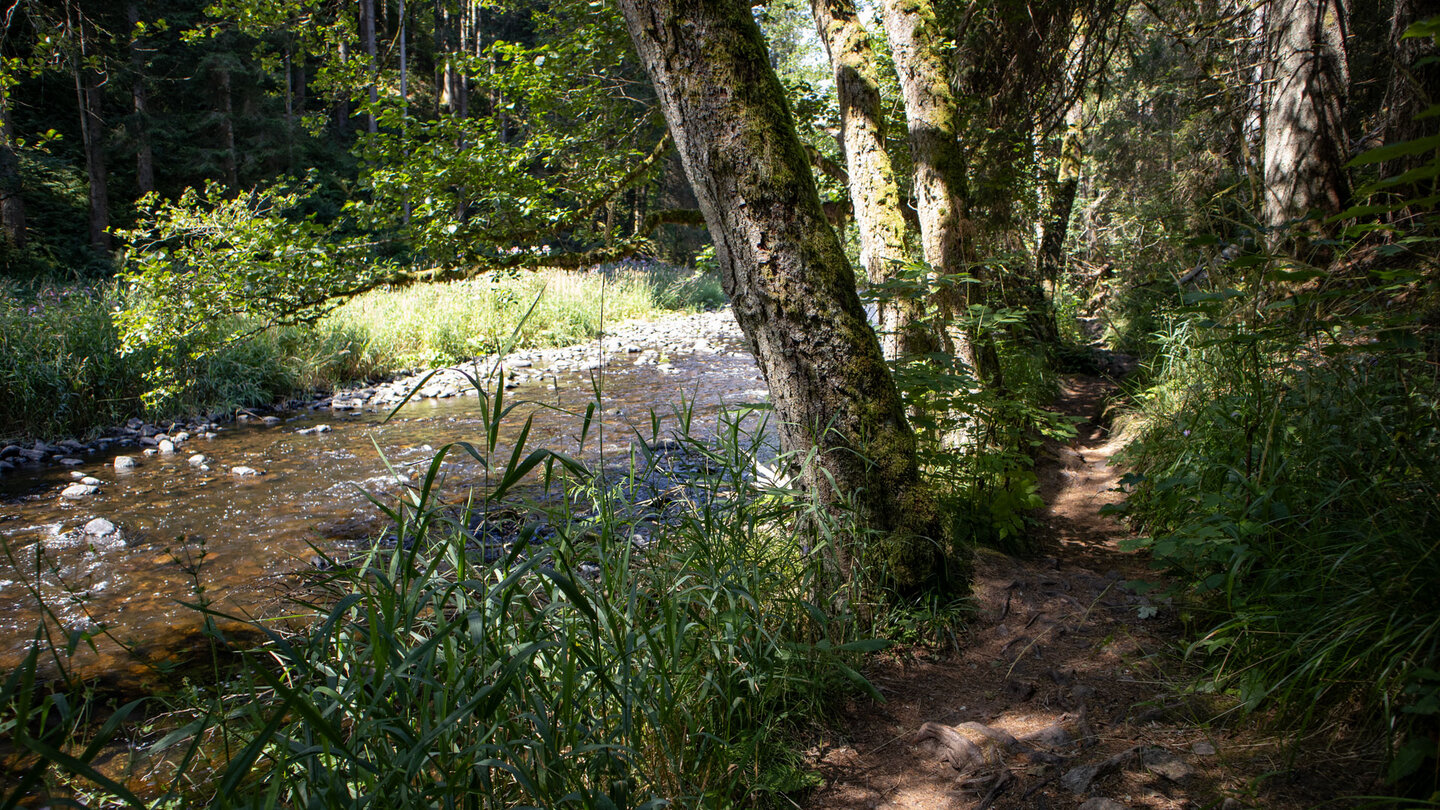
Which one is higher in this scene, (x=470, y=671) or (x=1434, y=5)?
(x=1434, y=5)

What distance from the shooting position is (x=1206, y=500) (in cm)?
213

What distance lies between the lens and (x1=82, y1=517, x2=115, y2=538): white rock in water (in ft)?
15.4

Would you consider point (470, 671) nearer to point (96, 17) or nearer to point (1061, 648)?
point (1061, 648)

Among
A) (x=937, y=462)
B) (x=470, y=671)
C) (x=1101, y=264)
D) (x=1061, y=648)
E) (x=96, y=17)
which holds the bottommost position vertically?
(x=1061, y=648)

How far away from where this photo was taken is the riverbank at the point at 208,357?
7059 millimetres

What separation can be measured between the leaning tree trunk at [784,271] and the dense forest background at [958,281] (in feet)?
0.04

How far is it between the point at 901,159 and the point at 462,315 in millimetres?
8182

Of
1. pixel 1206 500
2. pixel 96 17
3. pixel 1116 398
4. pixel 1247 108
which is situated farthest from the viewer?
pixel 96 17

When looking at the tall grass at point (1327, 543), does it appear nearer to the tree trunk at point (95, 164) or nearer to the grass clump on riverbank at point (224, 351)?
the grass clump on riverbank at point (224, 351)

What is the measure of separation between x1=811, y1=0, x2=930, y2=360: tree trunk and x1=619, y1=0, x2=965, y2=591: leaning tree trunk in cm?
171

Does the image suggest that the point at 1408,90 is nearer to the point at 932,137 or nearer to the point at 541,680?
the point at 932,137

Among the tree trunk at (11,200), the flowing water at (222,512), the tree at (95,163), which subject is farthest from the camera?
the tree at (95,163)

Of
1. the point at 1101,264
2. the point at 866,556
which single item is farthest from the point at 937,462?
the point at 1101,264

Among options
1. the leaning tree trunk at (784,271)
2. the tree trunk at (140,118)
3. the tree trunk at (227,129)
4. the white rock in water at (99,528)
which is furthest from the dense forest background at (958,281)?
the tree trunk at (227,129)
